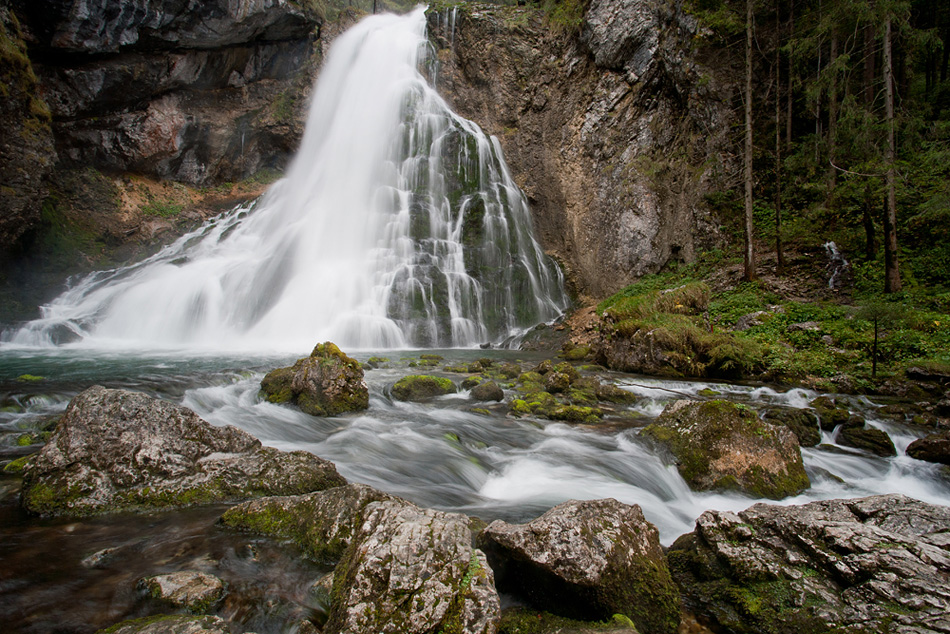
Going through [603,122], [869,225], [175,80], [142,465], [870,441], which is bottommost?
[870,441]

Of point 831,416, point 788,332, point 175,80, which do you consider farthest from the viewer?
point 175,80

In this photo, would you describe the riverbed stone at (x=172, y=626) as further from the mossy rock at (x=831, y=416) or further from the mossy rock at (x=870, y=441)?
the mossy rock at (x=831, y=416)

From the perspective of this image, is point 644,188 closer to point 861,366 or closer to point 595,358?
point 595,358

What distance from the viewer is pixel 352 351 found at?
50.3ft

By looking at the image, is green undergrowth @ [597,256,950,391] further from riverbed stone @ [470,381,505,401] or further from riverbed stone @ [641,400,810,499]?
riverbed stone @ [641,400,810,499]

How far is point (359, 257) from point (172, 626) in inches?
739

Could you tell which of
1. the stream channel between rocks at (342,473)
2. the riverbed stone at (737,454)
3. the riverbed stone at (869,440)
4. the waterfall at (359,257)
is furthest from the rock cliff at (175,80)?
the riverbed stone at (869,440)

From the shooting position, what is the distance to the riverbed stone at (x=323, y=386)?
729 centimetres

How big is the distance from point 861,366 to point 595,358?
5644mm

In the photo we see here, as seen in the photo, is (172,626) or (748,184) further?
(748,184)

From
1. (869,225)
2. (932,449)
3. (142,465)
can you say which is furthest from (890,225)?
(142,465)

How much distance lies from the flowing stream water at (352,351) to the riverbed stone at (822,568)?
1.17 metres

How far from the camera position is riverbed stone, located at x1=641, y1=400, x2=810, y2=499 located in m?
4.48

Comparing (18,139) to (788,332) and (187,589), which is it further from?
(788,332)
